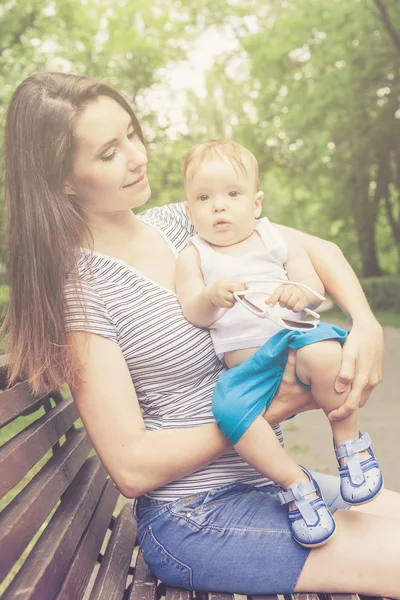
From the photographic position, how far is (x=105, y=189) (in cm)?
232

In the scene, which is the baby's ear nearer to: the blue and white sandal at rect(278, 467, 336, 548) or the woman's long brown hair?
the woman's long brown hair

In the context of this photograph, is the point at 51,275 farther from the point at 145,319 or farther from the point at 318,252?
the point at 318,252

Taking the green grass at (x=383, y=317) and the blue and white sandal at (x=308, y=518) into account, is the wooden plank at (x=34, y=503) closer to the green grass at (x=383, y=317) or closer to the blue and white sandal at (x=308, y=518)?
the blue and white sandal at (x=308, y=518)

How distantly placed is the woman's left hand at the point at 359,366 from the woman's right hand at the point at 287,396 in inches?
4.0

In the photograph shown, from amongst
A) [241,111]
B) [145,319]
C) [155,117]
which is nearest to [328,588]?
[145,319]

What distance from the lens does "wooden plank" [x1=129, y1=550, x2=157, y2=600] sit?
209 cm

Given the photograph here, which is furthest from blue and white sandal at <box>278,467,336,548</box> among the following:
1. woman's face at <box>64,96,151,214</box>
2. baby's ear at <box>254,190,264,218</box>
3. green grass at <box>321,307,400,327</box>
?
green grass at <box>321,307,400,327</box>

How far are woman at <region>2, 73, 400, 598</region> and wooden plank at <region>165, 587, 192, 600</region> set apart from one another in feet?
0.10

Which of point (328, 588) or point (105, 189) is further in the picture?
point (105, 189)

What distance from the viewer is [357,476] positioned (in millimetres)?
1880

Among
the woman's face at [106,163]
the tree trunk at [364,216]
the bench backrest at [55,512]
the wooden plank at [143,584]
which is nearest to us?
the bench backrest at [55,512]

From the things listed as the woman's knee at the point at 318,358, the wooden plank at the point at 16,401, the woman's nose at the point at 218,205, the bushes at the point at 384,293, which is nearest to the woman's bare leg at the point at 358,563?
the woman's knee at the point at 318,358

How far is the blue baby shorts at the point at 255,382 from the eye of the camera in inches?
75.2

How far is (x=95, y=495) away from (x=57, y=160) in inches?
46.0
